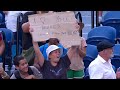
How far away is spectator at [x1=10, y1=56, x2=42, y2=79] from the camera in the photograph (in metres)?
3.34

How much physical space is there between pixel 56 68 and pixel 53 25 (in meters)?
0.69

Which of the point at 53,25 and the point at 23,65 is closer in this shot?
the point at 53,25

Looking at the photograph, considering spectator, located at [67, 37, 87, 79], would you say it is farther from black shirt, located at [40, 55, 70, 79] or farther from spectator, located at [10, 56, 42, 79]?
spectator, located at [10, 56, 42, 79]

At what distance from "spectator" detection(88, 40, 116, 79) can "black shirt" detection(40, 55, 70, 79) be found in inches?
9.4

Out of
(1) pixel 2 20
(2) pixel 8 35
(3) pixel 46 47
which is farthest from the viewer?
(1) pixel 2 20

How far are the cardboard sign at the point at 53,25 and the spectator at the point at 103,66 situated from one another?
604mm

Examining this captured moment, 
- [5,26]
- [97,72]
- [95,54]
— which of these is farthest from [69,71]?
[5,26]

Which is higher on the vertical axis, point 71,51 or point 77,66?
point 71,51

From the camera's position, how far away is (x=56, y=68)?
3652mm

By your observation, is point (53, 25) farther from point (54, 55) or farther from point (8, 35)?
point (8, 35)

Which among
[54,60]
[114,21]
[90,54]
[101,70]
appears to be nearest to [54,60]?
[54,60]
